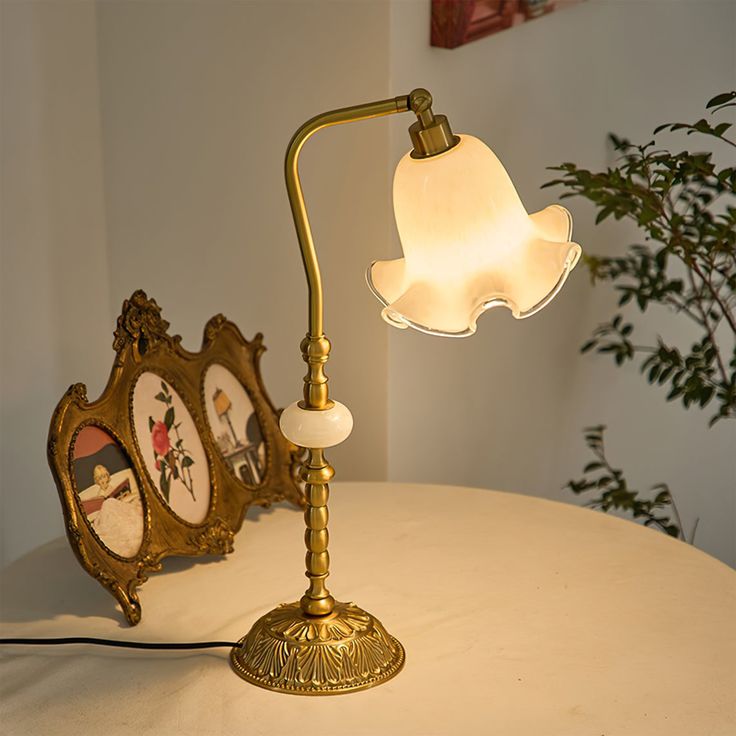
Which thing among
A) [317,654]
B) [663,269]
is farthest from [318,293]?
[663,269]

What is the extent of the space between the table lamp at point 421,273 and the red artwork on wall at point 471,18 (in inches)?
28.1

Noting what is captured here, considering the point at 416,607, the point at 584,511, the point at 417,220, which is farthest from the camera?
the point at 584,511

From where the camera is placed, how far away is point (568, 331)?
7.29ft

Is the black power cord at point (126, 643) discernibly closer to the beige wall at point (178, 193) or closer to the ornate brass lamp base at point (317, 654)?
the ornate brass lamp base at point (317, 654)

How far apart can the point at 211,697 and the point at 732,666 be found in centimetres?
54

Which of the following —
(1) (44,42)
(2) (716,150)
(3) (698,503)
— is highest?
(1) (44,42)

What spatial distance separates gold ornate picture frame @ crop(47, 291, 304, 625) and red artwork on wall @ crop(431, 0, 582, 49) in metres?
0.58

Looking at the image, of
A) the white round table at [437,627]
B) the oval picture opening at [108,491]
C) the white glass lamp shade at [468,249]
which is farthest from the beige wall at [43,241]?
the white glass lamp shade at [468,249]

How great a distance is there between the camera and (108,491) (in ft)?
4.19

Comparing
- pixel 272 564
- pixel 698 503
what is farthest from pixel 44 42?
pixel 698 503

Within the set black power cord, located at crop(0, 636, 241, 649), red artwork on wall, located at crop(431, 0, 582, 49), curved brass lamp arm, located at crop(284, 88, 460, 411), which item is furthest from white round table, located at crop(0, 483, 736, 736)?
red artwork on wall, located at crop(431, 0, 582, 49)

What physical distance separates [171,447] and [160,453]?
0.08 ft

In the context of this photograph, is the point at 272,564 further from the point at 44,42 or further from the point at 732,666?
the point at 44,42

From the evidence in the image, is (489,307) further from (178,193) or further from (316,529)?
(178,193)
